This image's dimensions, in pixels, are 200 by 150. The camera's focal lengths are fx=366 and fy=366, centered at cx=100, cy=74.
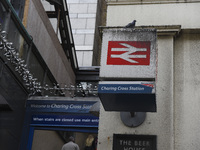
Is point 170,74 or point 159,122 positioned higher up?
point 170,74

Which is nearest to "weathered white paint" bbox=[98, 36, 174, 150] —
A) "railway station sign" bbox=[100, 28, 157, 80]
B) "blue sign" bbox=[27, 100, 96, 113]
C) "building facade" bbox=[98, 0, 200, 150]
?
"building facade" bbox=[98, 0, 200, 150]

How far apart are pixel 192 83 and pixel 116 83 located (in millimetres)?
1716

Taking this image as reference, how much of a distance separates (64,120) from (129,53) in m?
8.02

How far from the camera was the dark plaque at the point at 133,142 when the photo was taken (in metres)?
5.45

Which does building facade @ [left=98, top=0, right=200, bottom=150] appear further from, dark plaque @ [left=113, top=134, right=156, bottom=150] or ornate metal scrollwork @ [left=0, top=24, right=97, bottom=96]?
ornate metal scrollwork @ [left=0, top=24, right=97, bottom=96]

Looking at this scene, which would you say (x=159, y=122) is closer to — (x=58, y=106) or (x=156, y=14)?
(x=156, y=14)

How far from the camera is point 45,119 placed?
12.8m

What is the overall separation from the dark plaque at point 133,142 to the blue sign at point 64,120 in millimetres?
6948

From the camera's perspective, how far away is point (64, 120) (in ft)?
41.9

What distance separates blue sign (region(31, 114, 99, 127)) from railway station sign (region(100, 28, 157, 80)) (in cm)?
748

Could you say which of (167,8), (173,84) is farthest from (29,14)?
(173,84)

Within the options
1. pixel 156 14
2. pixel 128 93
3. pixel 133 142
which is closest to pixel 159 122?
pixel 133 142

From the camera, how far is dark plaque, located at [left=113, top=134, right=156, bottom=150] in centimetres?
545

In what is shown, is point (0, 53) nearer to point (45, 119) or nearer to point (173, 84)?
point (45, 119)
